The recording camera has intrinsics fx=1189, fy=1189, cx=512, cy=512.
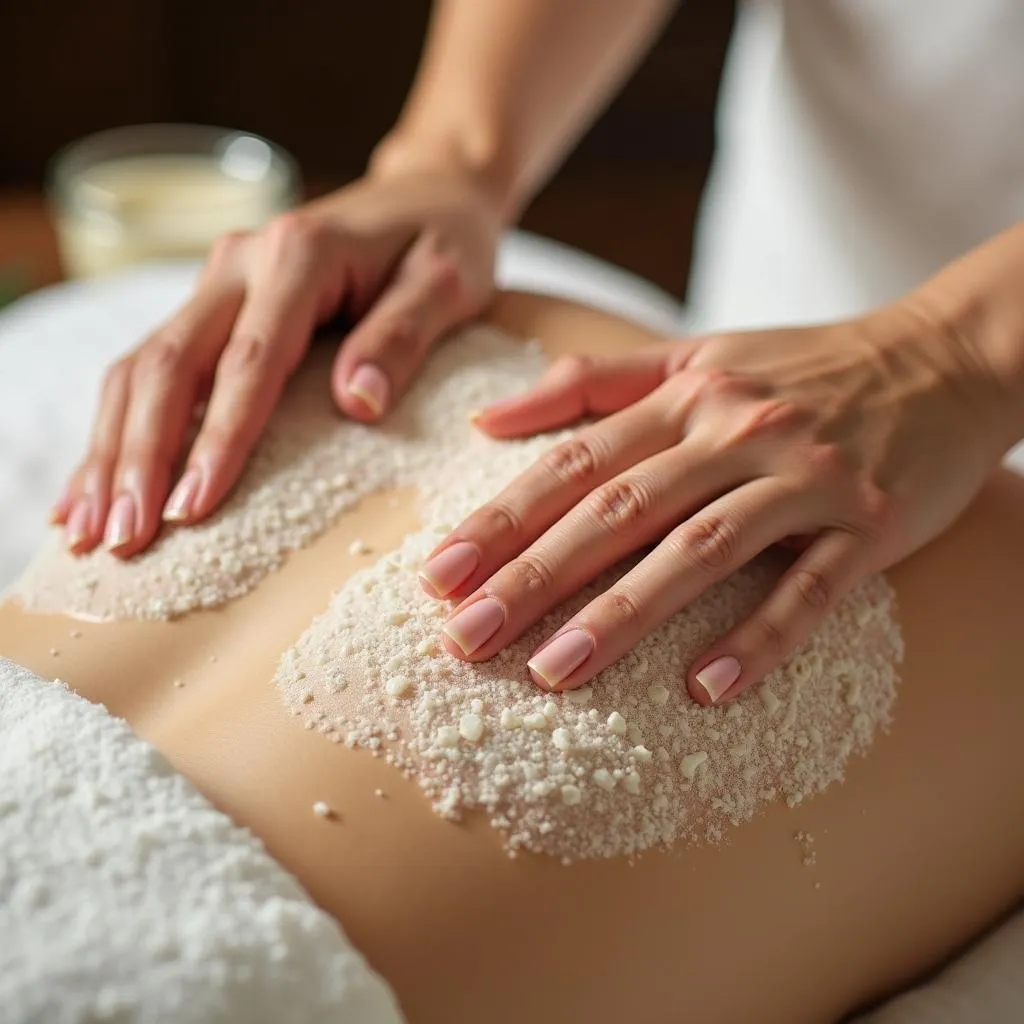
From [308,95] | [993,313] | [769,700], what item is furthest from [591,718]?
[308,95]

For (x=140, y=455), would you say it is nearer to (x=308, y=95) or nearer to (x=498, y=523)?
(x=498, y=523)

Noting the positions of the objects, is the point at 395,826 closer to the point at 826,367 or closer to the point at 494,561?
the point at 494,561

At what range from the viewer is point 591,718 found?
2.25 feet

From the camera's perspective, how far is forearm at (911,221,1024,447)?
0.87 meters

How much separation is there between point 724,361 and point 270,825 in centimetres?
44

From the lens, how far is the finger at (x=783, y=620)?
0.71 meters

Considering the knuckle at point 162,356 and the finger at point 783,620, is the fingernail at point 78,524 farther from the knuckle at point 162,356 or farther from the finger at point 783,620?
the finger at point 783,620

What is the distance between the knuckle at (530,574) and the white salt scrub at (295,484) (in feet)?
0.46

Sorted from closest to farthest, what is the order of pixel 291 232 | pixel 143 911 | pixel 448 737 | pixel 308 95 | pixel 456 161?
pixel 143 911 < pixel 448 737 < pixel 291 232 < pixel 456 161 < pixel 308 95

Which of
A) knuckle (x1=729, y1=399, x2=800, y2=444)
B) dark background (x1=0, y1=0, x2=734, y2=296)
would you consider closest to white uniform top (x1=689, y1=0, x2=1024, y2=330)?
knuckle (x1=729, y1=399, x2=800, y2=444)

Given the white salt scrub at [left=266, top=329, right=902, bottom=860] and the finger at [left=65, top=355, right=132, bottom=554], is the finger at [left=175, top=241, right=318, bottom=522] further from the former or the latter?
the white salt scrub at [left=266, top=329, right=902, bottom=860]

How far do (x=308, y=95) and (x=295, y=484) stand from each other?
198 cm

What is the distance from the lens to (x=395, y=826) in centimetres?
65

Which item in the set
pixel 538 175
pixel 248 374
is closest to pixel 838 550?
pixel 248 374
